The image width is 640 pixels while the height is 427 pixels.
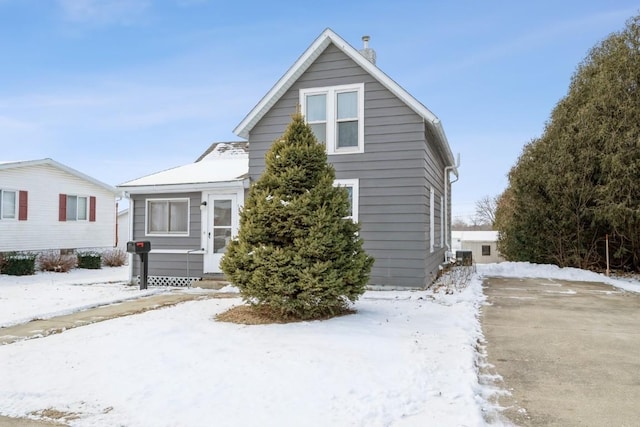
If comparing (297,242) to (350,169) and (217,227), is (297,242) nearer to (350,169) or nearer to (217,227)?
(350,169)

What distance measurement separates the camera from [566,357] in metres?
4.82

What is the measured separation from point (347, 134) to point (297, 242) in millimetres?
4756

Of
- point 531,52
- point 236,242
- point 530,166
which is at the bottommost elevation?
point 236,242

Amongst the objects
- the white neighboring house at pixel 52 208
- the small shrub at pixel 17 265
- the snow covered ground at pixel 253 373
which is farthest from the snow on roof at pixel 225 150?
the snow covered ground at pixel 253 373

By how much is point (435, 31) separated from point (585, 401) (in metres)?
12.5

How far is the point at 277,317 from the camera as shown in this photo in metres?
6.40

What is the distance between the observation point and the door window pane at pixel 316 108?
10.5 meters

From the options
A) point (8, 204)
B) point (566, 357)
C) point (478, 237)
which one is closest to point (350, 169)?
point (566, 357)

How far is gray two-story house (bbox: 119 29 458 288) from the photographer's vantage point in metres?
9.66

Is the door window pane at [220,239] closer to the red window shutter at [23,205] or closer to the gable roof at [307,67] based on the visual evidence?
the gable roof at [307,67]

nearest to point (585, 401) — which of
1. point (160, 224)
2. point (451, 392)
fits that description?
point (451, 392)

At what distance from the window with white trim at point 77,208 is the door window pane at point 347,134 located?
51.2ft

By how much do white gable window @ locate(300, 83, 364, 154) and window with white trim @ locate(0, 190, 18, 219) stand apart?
13884 millimetres

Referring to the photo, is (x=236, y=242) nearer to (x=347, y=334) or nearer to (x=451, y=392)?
(x=347, y=334)
